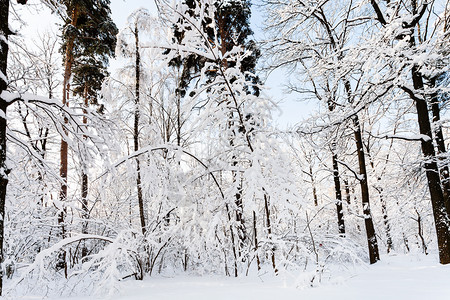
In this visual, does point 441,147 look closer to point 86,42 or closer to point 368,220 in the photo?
point 368,220

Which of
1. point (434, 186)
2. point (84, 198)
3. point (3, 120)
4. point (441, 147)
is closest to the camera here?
point (3, 120)

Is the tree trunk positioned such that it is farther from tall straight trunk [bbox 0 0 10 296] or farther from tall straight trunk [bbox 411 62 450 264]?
tall straight trunk [bbox 411 62 450 264]

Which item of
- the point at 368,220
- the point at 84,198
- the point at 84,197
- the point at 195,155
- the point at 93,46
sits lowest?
the point at 368,220

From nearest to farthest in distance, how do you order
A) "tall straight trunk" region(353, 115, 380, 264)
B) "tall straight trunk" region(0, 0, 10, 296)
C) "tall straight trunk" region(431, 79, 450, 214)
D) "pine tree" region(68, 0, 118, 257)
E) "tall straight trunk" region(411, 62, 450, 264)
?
1. "tall straight trunk" region(0, 0, 10, 296)
2. "tall straight trunk" region(411, 62, 450, 264)
3. "tall straight trunk" region(431, 79, 450, 214)
4. "tall straight trunk" region(353, 115, 380, 264)
5. "pine tree" region(68, 0, 118, 257)

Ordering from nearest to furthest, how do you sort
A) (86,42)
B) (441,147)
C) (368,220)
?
(441,147), (368,220), (86,42)

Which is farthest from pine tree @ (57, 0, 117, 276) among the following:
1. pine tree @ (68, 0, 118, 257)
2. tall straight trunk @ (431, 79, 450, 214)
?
tall straight trunk @ (431, 79, 450, 214)

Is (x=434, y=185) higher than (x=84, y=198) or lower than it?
lower

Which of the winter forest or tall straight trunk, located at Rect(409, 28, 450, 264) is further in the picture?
tall straight trunk, located at Rect(409, 28, 450, 264)

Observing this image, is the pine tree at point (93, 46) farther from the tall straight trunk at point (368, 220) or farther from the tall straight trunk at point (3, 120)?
the tall straight trunk at point (368, 220)

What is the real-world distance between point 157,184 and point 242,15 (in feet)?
23.3

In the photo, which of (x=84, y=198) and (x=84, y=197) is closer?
(x=84, y=198)

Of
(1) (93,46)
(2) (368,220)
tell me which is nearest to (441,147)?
(2) (368,220)

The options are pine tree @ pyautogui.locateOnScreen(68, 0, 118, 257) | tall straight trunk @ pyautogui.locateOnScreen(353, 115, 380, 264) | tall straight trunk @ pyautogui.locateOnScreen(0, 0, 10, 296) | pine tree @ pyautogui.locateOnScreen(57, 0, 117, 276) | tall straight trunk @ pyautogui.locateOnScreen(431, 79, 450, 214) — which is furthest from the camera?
pine tree @ pyautogui.locateOnScreen(68, 0, 118, 257)

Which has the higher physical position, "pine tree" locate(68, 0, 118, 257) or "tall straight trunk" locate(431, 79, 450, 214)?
"pine tree" locate(68, 0, 118, 257)
